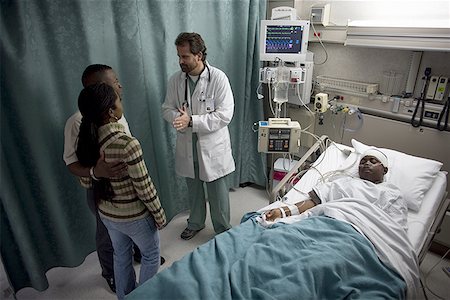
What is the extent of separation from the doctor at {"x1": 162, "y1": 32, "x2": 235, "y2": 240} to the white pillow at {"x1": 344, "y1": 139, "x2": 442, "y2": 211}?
0.92m

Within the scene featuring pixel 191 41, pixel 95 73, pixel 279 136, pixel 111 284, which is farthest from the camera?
pixel 279 136

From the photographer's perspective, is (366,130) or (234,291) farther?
(366,130)

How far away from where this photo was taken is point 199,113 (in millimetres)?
2006

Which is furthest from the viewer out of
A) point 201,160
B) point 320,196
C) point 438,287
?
point 201,160

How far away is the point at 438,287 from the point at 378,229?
911 mm

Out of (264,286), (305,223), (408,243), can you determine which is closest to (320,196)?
(305,223)

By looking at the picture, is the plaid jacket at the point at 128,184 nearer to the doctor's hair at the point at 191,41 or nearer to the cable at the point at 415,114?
the doctor's hair at the point at 191,41

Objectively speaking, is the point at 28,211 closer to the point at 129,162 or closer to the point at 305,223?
the point at 129,162

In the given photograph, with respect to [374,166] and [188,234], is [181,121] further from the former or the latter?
[374,166]

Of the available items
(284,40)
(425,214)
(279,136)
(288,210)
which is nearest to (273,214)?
(288,210)

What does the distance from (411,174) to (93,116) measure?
1861 mm

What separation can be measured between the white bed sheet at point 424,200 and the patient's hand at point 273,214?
5 centimetres

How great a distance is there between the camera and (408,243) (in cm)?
143

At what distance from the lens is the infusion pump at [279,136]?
2.13 m
